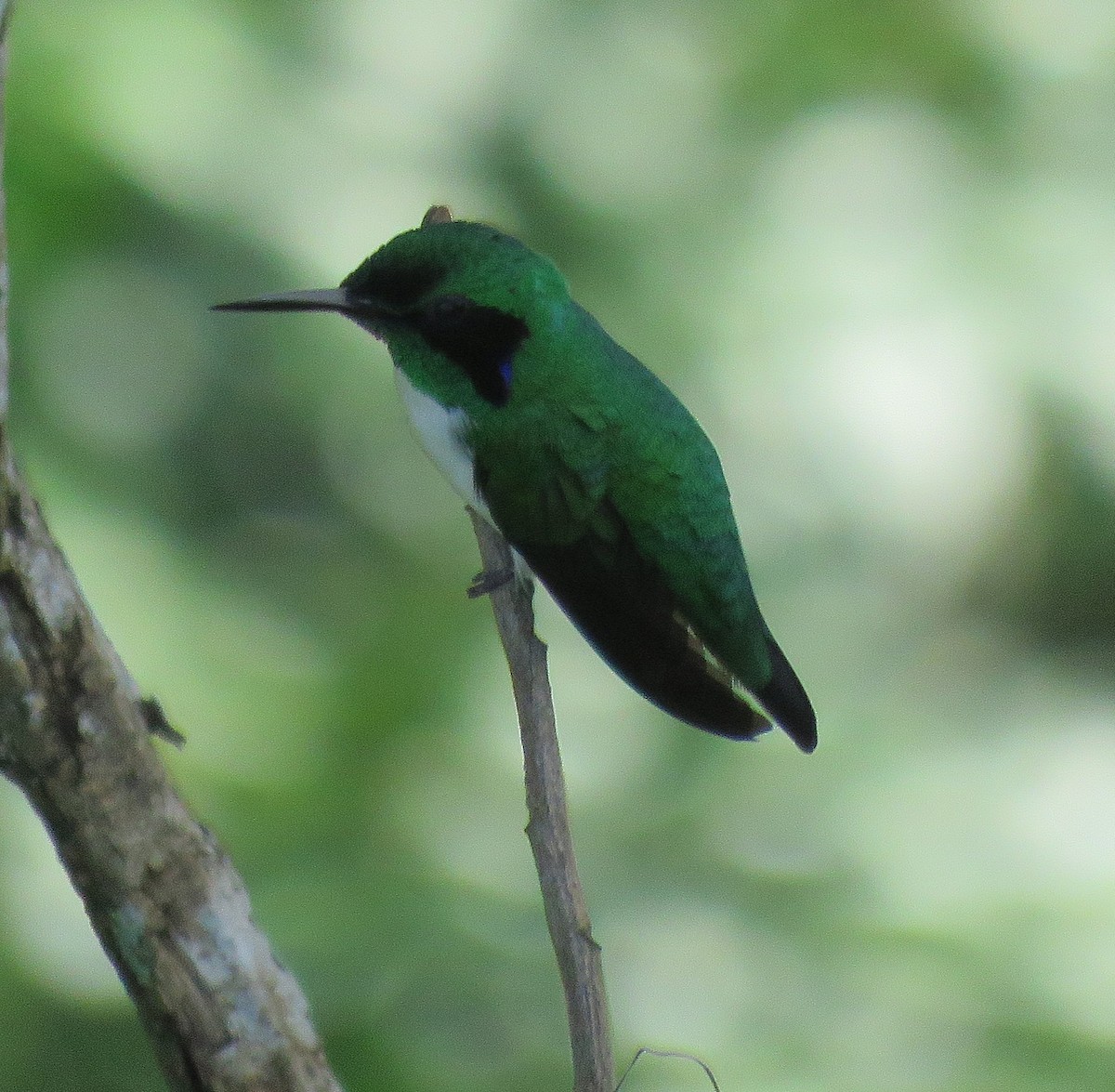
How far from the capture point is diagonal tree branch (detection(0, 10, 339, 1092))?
1.53 m

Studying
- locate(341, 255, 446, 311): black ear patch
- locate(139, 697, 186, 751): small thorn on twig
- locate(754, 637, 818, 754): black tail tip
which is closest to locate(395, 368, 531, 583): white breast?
locate(341, 255, 446, 311): black ear patch

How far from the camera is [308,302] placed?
225 centimetres

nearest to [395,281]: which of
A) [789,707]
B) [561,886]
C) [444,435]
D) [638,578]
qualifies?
[444,435]

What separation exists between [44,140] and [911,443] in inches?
84.3

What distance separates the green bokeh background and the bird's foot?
1.18m

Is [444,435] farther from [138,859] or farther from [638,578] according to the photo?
[138,859]

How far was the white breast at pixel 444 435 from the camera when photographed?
2352 mm

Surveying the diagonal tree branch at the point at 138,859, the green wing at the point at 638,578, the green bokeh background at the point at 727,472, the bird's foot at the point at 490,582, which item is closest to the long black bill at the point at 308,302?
the green wing at the point at 638,578

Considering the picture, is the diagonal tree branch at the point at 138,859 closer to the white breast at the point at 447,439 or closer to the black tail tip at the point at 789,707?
the white breast at the point at 447,439

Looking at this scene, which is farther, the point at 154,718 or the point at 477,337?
the point at 477,337

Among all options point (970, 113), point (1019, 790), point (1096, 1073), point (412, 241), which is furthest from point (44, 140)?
point (1096, 1073)

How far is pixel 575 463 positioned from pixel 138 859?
0.94m

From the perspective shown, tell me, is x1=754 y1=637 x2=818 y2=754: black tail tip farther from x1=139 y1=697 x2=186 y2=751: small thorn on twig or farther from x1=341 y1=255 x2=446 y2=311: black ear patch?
x1=139 y1=697 x2=186 y2=751: small thorn on twig

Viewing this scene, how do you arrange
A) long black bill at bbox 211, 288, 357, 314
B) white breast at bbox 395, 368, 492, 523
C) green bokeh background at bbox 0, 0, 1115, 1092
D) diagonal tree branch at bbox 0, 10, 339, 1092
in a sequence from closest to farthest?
diagonal tree branch at bbox 0, 10, 339, 1092 < long black bill at bbox 211, 288, 357, 314 < white breast at bbox 395, 368, 492, 523 < green bokeh background at bbox 0, 0, 1115, 1092
